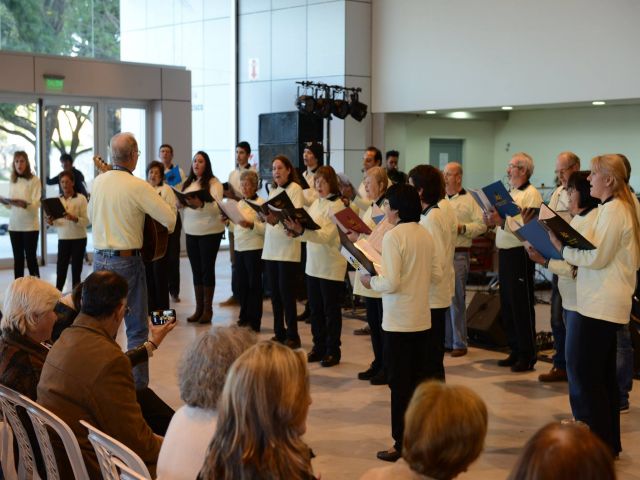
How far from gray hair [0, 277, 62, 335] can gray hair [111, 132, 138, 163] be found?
199 centimetres

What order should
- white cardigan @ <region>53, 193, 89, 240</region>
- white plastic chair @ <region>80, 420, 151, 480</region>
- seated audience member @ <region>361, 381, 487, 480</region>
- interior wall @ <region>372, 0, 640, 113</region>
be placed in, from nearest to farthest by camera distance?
seated audience member @ <region>361, 381, 487, 480</region>, white plastic chair @ <region>80, 420, 151, 480</region>, white cardigan @ <region>53, 193, 89, 240</region>, interior wall @ <region>372, 0, 640, 113</region>

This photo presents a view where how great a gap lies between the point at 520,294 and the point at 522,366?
Answer: 561mm

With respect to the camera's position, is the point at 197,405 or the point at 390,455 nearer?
the point at 197,405

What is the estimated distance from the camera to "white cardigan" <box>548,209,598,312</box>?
4.51m

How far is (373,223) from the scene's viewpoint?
622 cm

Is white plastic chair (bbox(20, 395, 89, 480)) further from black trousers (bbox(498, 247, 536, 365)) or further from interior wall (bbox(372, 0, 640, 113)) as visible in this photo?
interior wall (bbox(372, 0, 640, 113))

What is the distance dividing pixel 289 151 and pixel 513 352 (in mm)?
6750

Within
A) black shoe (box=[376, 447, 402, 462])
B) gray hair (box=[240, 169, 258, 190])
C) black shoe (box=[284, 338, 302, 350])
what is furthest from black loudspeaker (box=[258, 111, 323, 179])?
black shoe (box=[376, 447, 402, 462])

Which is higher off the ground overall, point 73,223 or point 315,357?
point 73,223

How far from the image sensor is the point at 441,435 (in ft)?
6.85

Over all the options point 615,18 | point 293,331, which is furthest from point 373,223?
point 615,18

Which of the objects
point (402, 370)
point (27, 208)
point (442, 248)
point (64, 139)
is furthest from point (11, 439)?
point (64, 139)

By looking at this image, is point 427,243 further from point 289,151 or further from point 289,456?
point 289,151

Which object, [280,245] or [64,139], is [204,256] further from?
[64,139]
